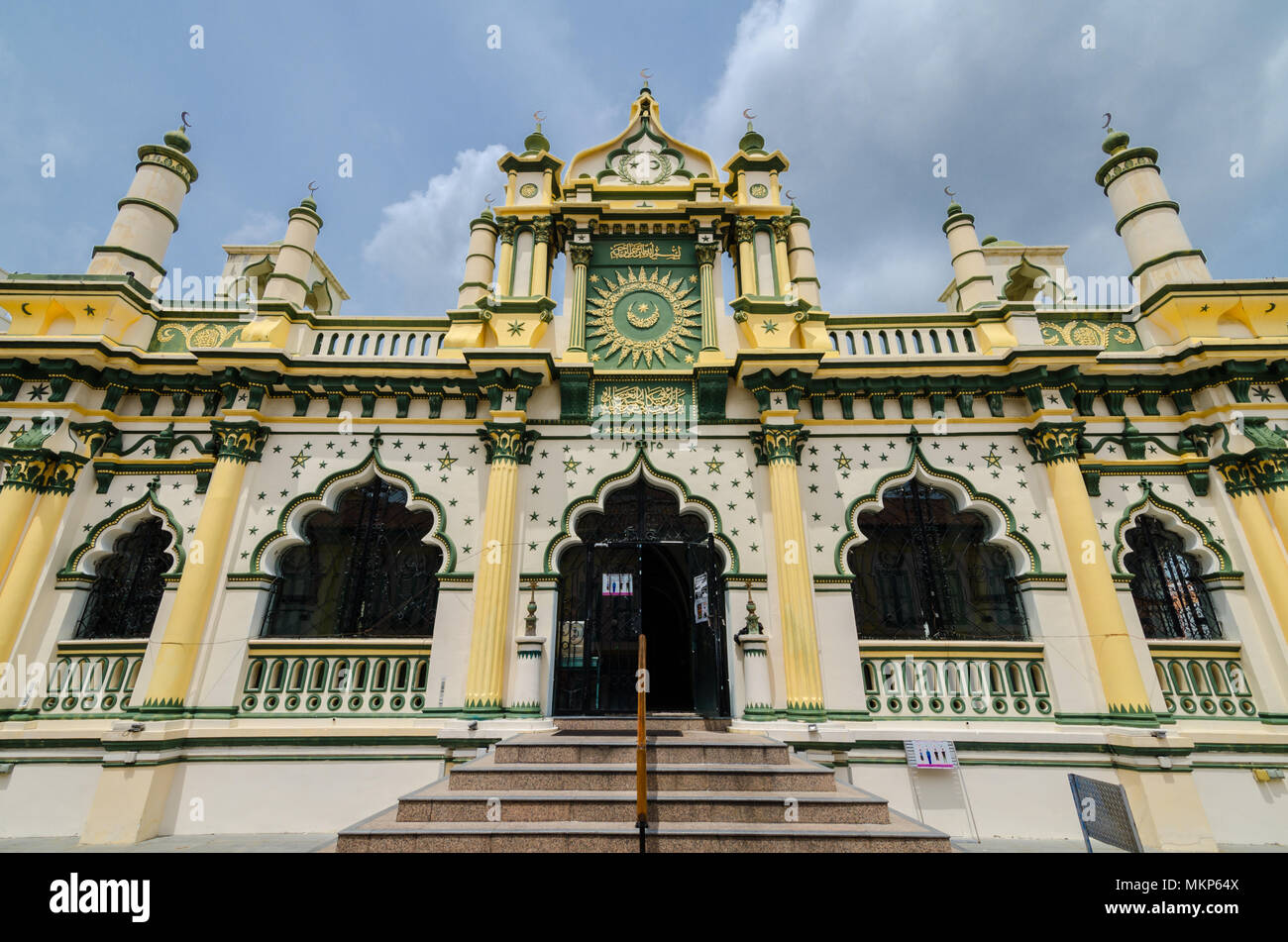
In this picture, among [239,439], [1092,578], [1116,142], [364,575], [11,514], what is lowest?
[1092,578]

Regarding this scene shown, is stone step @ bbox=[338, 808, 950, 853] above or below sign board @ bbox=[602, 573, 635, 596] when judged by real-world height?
below

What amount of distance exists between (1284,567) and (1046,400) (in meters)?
4.16

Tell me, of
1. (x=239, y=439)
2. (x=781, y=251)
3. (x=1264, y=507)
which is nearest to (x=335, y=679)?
(x=239, y=439)

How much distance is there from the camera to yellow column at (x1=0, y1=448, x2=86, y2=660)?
8641mm

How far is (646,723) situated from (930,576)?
5.31m

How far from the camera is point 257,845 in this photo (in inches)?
Result: 295

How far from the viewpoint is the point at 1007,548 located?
9.52 meters

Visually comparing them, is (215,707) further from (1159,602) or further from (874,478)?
(1159,602)

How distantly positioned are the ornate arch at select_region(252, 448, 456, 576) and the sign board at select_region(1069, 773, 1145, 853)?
28.4ft

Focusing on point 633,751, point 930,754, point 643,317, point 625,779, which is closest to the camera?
point 625,779

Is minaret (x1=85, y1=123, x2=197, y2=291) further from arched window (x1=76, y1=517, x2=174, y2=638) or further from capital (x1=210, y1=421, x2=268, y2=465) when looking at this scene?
arched window (x1=76, y1=517, x2=174, y2=638)

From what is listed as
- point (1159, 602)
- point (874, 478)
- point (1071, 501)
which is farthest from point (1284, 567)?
point (874, 478)

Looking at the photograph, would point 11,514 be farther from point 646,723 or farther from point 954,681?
point 954,681

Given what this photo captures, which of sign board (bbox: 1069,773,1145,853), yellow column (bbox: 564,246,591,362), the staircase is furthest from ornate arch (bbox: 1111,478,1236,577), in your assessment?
yellow column (bbox: 564,246,591,362)
